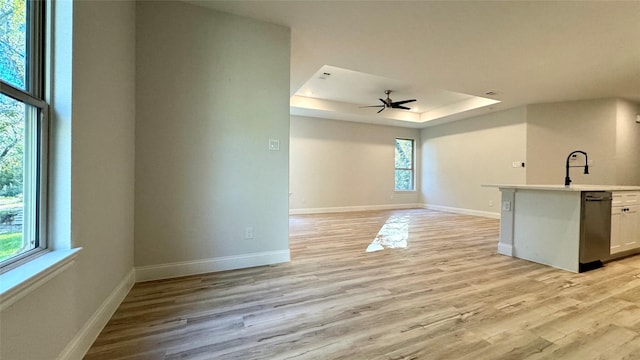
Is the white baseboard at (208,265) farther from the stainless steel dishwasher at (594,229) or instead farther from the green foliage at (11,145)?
the stainless steel dishwasher at (594,229)

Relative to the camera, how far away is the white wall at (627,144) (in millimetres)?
5477

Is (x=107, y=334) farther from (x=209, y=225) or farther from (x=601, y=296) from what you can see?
(x=601, y=296)

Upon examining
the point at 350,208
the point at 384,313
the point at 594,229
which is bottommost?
the point at 384,313

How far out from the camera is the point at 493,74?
4.29m

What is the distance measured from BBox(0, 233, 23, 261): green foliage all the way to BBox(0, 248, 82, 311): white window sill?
0.07 meters

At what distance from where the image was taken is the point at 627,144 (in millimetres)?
5609

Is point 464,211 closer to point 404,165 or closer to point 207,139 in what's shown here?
point 404,165

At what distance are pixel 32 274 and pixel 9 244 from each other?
0.26 meters

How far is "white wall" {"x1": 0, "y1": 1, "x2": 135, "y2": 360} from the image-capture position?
1.13m

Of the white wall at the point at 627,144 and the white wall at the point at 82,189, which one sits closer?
the white wall at the point at 82,189

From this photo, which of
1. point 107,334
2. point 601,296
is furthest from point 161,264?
point 601,296

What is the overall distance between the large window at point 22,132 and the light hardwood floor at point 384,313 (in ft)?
2.42

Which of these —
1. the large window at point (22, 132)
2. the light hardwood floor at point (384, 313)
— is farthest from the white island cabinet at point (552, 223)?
the large window at point (22, 132)

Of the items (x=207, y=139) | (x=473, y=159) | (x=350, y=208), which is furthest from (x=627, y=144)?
(x=207, y=139)
